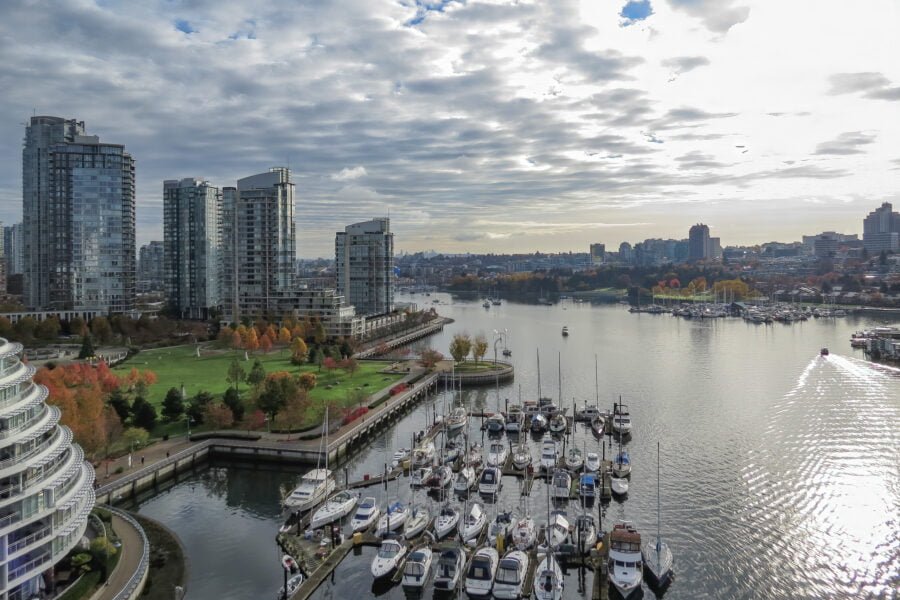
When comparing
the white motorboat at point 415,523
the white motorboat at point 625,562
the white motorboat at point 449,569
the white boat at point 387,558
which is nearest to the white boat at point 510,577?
the white motorboat at point 449,569

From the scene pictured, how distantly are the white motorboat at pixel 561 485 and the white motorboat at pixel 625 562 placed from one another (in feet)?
18.8

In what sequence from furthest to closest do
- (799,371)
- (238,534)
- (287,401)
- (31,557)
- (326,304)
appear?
1. (326,304)
2. (799,371)
3. (287,401)
4. (238,534)
5. (31,557)

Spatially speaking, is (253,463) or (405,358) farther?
(405,358)

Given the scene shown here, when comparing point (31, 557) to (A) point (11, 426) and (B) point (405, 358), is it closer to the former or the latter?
(A) point (11, 426)

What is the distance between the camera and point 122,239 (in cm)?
7669

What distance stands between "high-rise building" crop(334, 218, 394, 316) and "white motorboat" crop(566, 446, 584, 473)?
64130mm

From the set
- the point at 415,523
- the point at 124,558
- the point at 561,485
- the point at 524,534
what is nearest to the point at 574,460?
the point at 561,485

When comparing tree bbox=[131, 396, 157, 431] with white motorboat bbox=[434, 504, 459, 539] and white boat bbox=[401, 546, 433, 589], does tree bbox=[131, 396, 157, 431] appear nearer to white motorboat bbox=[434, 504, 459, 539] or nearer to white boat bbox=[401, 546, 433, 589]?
white motorboat bbox=[434, 504, 459, 539]

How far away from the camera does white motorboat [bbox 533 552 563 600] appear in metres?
Result: 19.2

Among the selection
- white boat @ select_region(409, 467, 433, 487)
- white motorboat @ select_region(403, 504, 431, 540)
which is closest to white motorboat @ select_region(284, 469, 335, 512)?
white boat @ select_region(409, 467, 433, 487)

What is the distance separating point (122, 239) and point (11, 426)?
218 ft

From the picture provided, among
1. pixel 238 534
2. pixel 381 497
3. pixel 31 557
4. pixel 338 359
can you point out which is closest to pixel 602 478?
pixel 381 497

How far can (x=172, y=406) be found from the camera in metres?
36.0

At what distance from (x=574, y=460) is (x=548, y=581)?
1243cm
